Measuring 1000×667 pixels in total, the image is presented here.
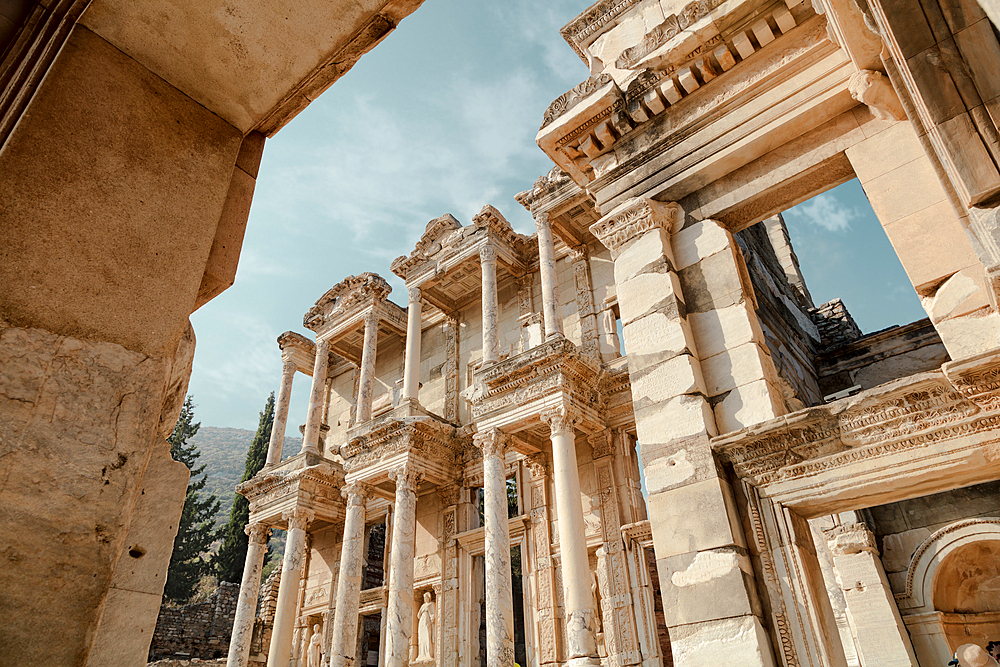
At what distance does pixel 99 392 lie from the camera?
195 cm

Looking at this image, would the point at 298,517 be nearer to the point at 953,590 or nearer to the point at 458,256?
the point at 458,256

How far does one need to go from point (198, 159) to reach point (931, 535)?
39.1 ft

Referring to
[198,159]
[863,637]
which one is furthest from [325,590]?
[198,159]

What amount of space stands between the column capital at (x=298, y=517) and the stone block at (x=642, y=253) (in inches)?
557

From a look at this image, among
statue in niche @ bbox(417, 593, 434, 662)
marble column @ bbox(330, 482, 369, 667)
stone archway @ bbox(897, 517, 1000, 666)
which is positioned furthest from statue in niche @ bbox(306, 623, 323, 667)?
stone archway @ bbox(897, 517, 1000, 666)

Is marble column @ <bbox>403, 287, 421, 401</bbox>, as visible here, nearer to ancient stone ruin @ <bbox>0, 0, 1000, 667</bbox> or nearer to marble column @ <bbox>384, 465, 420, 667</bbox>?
ancient stone ruin @ <bbox>0, 0, 1000, 667</bbox>

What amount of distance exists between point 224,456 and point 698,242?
144723mm

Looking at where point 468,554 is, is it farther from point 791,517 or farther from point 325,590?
point 791,517

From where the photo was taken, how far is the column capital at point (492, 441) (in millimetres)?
13754

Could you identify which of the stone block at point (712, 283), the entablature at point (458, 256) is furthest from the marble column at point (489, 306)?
the stone block at point (712, 283)

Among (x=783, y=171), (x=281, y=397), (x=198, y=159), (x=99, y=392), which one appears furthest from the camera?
(x=281, y=397)

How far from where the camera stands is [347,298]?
67.8ft

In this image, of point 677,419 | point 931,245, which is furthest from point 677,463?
point 931,245

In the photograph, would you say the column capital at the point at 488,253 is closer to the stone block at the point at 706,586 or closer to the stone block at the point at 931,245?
the stone block at the point at 931,245
